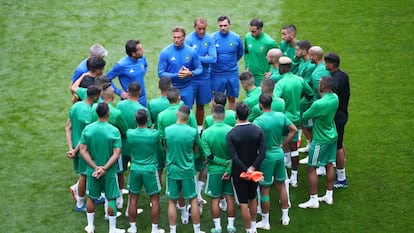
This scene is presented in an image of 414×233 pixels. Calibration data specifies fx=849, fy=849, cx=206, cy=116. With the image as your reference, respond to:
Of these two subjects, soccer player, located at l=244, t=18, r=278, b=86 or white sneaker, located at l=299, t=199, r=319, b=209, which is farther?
soccer player, located at l=244, t=18, r=278, b=86

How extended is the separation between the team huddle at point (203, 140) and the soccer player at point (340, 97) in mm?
14

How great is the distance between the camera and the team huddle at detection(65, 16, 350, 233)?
34.2 feet

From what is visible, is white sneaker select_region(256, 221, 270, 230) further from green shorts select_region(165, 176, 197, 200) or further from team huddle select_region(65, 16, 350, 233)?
green shorts select_region(165, 176, 197, 200)

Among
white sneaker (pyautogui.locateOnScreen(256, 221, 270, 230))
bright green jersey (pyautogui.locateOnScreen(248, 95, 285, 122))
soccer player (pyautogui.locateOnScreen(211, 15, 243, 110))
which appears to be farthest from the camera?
soccer player (pyautogui.locateOnScreen(211, 15, 243, 110))

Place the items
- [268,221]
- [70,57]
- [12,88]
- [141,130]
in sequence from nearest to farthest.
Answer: [141,130]
[268,221]
[12,88]
[70,57]

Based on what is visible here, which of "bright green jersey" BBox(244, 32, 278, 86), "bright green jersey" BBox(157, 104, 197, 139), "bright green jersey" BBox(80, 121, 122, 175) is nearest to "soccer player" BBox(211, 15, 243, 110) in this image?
"bright green jersey" BBox(244, 32, 278, 86)

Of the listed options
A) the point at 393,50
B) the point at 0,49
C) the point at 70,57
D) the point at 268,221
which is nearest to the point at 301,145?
the point at 268,221

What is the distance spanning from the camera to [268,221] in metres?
11.2

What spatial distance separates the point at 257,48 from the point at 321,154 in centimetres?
278

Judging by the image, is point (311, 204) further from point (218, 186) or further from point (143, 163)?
point (143, 163)

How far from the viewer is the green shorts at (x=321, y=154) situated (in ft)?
37.4

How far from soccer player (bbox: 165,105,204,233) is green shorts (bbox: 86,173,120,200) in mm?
686

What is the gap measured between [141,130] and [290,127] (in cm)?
192

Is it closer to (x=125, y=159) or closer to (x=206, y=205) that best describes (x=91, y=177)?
(x=125, y=159)
